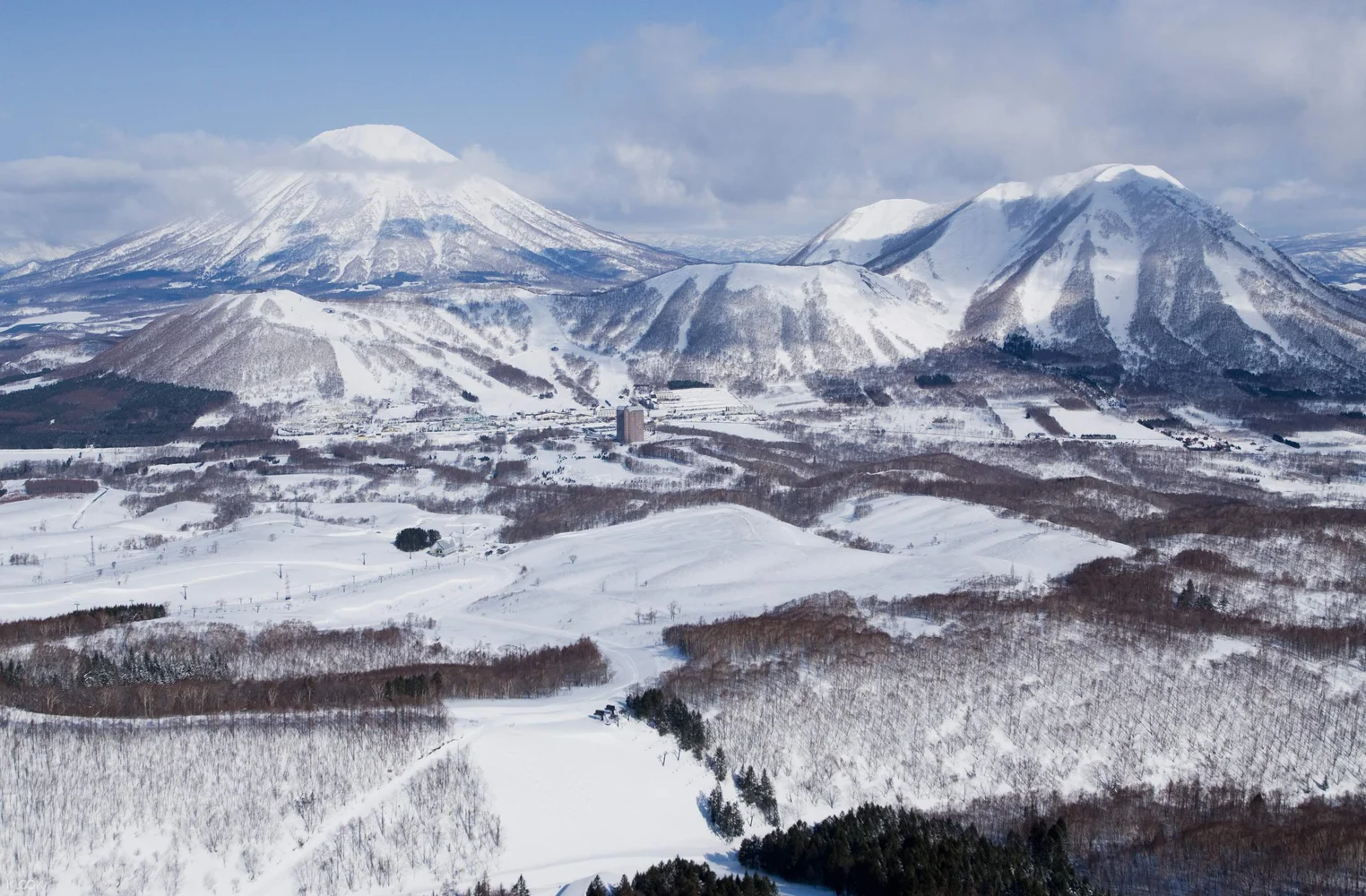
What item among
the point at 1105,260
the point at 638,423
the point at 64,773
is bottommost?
the point at 64,773

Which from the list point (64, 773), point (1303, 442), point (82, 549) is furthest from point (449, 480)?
point (1303, 442)

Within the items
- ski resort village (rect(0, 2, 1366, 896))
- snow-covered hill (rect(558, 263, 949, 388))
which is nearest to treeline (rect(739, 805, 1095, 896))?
ski resort village (rect(0, 2, 1366, 896))

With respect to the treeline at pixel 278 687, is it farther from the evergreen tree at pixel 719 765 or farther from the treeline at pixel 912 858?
the treeline at pixel 912 858

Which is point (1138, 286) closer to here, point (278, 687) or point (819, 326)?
point (819, 326)

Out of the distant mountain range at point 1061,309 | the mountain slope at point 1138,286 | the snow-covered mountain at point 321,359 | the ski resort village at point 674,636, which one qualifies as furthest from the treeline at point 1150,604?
the mountain slope at point 1138,286

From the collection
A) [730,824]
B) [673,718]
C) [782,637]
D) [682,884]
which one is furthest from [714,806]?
[782,637]

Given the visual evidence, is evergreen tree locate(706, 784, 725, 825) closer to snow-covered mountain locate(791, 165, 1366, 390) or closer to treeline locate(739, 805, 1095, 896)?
treeline locate(739, 805, 1095, 896)

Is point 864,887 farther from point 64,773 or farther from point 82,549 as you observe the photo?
point 82,549
